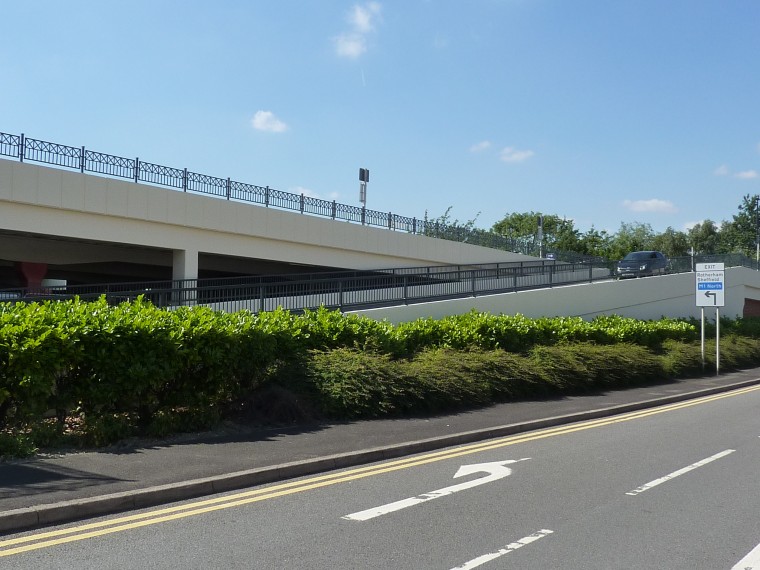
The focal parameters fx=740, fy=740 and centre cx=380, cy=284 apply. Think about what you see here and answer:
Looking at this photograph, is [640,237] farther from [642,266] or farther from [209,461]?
[209,461]

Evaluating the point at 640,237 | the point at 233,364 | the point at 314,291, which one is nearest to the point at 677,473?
the point at 233,364

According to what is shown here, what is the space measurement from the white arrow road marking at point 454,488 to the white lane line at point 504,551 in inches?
51.8

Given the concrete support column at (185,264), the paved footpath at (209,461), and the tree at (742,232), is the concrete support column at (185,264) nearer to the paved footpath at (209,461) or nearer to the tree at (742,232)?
the paved footpath at (209,461)

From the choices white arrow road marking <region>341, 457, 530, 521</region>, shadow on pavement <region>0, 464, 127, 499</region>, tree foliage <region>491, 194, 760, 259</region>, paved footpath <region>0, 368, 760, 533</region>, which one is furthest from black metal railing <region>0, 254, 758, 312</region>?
tree foliage <region>491, 194, 760, 259</region>

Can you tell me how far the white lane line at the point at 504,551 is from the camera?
17.1 ft

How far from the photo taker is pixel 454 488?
762cm

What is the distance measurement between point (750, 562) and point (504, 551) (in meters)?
1.76

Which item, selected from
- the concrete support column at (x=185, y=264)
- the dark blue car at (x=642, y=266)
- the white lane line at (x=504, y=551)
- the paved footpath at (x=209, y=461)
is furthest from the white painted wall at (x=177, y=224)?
the white lane line at (x=504, y=551)

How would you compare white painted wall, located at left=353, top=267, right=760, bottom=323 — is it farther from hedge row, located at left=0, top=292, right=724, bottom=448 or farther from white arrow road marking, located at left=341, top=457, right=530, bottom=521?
white arrow road marking, located at left=341, top=457, right=530, bottom=521

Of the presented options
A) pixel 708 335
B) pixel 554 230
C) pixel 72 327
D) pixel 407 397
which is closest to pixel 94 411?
pixel 72 327

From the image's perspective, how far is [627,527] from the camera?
622 cm

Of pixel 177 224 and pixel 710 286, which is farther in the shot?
pixel 177 224

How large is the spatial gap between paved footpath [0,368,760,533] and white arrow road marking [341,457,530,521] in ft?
4.01

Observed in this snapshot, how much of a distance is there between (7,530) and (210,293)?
12160 mm
